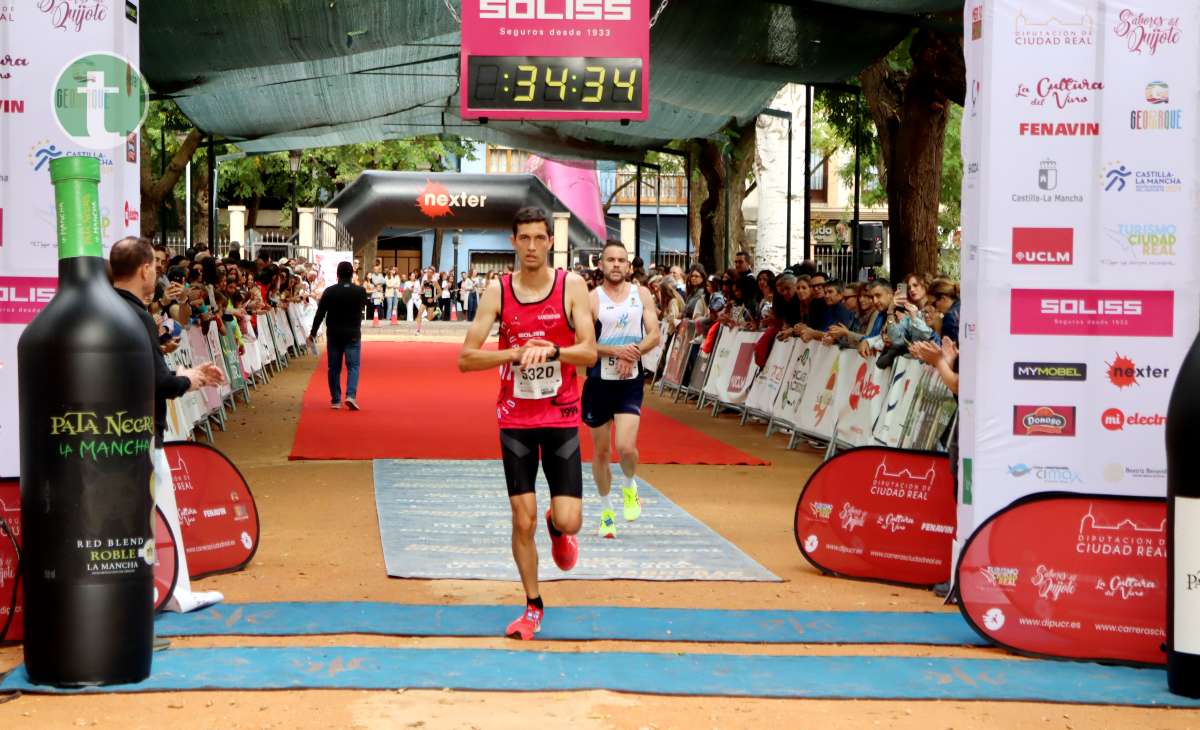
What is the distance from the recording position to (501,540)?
10.5 metres

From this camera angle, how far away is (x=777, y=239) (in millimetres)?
27547

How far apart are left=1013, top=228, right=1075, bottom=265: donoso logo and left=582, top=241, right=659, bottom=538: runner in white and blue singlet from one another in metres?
3.14

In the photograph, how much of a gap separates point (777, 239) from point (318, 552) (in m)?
18.5

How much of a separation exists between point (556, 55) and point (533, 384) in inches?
343

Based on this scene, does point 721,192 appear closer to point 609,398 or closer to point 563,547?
point 609,398

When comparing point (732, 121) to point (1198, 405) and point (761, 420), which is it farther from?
point (1198, 405)

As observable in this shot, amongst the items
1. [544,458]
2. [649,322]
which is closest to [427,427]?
[649,322]

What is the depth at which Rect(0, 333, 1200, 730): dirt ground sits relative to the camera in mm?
6121

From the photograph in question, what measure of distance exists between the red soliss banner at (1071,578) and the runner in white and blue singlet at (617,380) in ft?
11.6

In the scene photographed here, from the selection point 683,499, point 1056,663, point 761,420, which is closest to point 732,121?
point 761,420

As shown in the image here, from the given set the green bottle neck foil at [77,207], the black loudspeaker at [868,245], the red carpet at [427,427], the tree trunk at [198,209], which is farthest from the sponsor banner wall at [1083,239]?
the tree trunk at [198,209]

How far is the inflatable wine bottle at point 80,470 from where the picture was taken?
6508 millimetres

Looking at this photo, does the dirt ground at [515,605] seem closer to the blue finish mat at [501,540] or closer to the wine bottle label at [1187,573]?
the blue finish mat at [501,540]

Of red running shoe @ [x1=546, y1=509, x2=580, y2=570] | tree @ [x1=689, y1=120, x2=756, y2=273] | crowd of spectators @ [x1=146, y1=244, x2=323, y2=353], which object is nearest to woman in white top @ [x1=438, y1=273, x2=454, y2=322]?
crowd of spectators @ [x1=146, y1=244, x2=323, y2=353]
